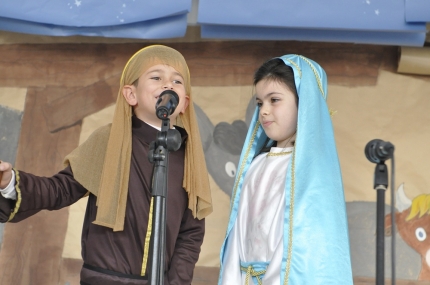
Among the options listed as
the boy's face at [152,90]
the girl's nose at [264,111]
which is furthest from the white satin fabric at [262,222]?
the boy's face at [152,90]

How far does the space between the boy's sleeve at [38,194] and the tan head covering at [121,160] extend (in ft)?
0.19

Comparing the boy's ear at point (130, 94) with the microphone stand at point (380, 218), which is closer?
the microphone stand at point (380, 218)

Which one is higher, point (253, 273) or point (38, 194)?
point (38, 194)

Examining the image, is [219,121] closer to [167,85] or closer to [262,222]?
[167,85]

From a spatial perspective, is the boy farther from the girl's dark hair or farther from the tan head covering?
the girl's dark hair

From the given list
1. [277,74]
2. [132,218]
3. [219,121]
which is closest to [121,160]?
[132,218]

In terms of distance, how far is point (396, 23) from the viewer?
9.87 feet

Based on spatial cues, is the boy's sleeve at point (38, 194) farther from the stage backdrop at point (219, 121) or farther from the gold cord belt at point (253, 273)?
the stage backdrop at point (219, 121)

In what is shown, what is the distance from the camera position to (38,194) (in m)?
2.33

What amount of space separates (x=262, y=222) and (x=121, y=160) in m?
0.58

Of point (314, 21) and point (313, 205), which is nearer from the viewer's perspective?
point (313, 205)

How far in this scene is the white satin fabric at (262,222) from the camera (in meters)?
2.21

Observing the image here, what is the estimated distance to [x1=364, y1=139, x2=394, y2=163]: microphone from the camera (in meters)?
1.85

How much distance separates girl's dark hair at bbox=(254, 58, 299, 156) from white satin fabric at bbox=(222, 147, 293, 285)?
159 millimetres
